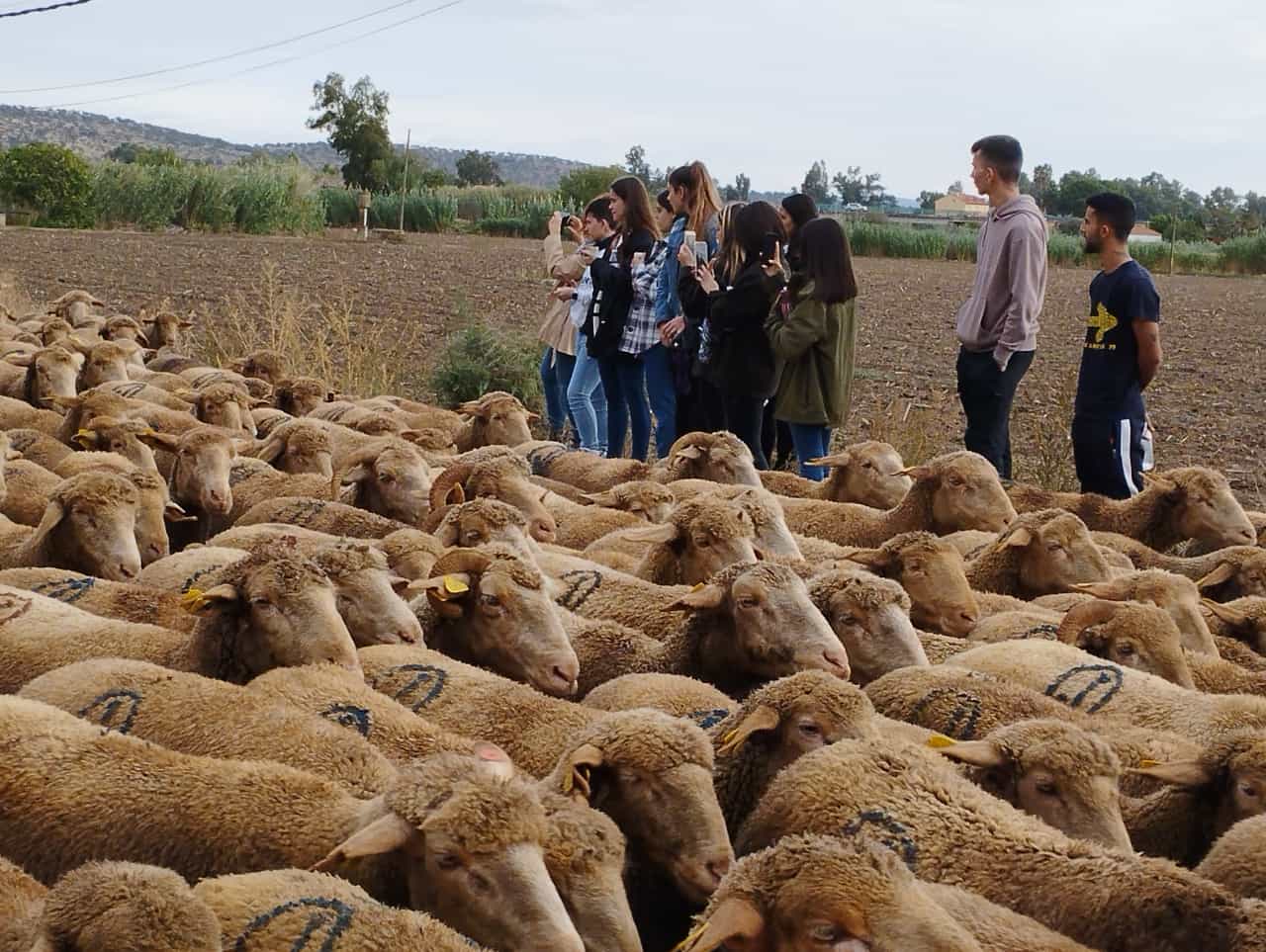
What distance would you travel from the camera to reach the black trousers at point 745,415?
9.94 metres

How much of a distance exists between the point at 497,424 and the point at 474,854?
7330 millimetres

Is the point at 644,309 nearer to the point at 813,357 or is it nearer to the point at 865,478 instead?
the point at 813,357

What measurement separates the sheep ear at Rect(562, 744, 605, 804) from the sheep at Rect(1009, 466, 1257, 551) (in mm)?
5234

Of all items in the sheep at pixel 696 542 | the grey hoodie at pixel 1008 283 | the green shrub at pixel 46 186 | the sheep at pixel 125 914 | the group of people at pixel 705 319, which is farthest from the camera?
the green shrub at pixel 46 186

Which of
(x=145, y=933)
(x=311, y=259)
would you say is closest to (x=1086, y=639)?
(x=145, y=933)

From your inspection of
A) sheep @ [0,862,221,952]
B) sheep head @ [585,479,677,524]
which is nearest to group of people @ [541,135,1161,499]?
sheep head @ [585,479,677,524]

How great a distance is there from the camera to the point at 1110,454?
889 cm

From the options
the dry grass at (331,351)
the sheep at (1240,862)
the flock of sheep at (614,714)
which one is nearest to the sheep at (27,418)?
the flock of sheep at (614,714)

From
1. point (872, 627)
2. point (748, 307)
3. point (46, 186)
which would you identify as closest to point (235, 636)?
point (872, 627)

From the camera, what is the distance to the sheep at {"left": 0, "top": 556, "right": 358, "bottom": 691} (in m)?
5.04

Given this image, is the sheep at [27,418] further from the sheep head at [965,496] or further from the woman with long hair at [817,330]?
the sheep head at [965,496]

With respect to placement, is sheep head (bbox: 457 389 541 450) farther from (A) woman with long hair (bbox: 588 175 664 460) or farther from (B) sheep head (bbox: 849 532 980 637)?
(B) sheep head (bbox: 849 532 980 637)

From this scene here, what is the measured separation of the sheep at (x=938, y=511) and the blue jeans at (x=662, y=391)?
2.44 meters

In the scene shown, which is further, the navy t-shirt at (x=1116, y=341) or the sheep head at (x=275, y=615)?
the navy t-shirt at (x=1116, y=341)
